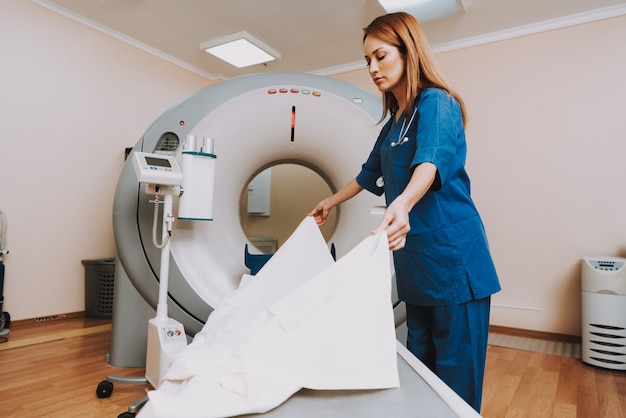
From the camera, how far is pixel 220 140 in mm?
1670

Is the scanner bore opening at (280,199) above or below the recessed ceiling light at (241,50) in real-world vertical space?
below

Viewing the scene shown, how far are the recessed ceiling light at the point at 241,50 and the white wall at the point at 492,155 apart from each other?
0.78 meters

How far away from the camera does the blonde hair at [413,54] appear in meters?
0.90

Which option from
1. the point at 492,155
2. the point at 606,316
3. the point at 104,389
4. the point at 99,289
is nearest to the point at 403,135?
the point at 104,389

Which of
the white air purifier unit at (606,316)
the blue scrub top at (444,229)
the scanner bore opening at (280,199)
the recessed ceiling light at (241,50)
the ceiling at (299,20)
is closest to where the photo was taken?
the blue scrub top at (444,229)

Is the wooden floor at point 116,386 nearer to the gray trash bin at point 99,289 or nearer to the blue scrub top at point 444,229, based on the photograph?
the gray trash bin at point 99,289

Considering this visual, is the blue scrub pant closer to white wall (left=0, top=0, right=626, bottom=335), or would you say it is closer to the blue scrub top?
the blue scrub top

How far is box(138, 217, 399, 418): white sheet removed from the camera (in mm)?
558

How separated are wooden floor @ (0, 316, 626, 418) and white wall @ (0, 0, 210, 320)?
44cm

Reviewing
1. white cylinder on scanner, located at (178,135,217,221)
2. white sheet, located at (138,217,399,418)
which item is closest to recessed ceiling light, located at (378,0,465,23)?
white cylinder on scanner, located at (178,135,217,221)

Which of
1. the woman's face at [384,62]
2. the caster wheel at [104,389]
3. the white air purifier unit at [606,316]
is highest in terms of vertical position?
the woman's face at [384,62]

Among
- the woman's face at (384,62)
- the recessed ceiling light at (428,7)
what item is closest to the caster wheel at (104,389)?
the woman's face at (384,62)

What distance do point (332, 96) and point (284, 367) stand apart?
4.45 feet

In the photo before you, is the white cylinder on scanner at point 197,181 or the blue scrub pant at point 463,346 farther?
the white cylinder on scanner at point 197,181
